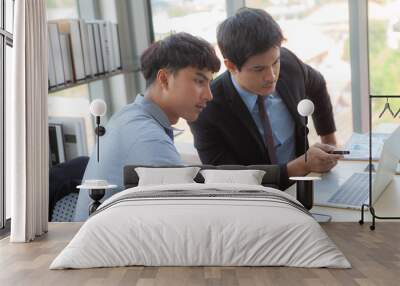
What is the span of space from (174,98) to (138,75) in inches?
14.2

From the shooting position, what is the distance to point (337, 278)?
348cm

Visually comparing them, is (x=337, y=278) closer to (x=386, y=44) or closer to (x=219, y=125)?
(x=219, y=125)

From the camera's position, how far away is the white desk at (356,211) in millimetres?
4984

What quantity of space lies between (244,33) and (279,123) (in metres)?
0.74

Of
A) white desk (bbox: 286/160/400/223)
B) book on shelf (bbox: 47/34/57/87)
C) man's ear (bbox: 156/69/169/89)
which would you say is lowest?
white desk (bbox: 286/160/400/223)

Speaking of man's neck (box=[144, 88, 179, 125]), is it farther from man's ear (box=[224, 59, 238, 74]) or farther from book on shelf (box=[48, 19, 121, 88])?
man's ear (box=[224, 59, 238, 74])

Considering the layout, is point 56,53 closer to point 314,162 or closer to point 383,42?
point 314,162

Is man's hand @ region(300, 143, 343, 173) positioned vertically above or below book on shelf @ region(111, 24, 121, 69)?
below

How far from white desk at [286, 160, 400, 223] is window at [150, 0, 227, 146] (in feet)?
3.71

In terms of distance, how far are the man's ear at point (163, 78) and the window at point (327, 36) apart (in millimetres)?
838

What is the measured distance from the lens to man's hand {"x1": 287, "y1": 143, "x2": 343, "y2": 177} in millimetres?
5266

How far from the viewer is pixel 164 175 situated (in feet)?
16.6

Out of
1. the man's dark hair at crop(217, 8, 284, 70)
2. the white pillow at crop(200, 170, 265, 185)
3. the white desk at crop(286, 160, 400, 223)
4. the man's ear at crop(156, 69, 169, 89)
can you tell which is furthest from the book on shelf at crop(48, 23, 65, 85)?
the white desk at crop(286, 160, 400, 223)

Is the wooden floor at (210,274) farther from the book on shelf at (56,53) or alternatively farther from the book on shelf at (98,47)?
the book on shelf at (98,47)
